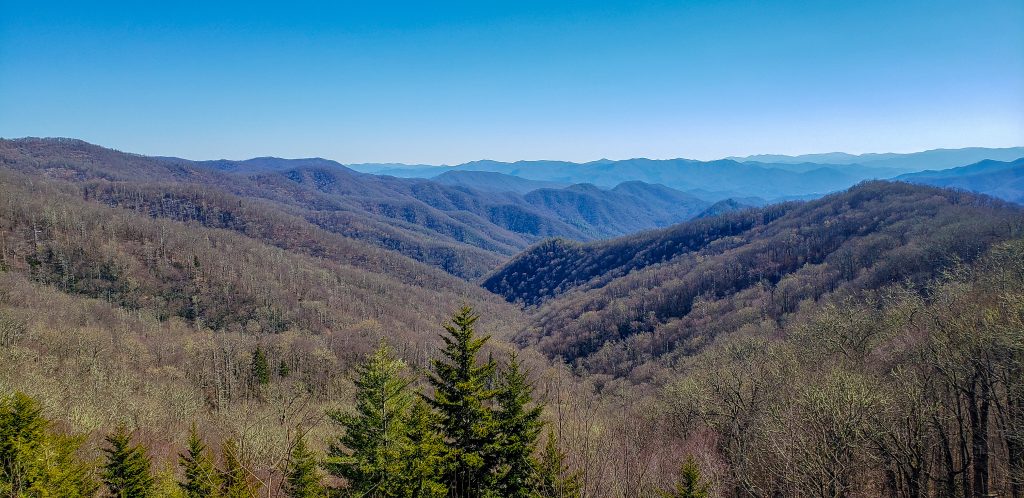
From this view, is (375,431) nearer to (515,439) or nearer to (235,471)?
(515,439)

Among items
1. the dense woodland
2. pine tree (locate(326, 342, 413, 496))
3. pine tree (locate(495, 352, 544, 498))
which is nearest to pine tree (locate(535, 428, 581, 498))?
the dense woodland

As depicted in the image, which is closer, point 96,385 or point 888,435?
point 888,435

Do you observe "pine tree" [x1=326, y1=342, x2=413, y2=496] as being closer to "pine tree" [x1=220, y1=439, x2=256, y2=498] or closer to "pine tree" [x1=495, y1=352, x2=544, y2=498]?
"pine tree" [x1=220, y1=439, x2=256, y2=498]

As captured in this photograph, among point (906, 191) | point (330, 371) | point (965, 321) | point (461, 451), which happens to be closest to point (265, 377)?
point (330, 371)

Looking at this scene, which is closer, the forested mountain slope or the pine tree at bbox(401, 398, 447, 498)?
the pine tree at bbox(401, 398, 447, 498)

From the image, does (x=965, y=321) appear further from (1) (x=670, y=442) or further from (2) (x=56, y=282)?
(2) (x=56, y=282)
